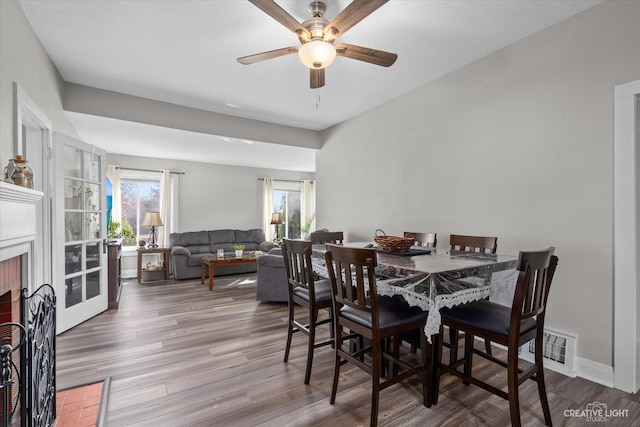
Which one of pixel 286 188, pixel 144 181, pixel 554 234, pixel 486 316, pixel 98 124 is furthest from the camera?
pixel 286 188

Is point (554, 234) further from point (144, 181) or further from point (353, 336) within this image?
point (144, 181)

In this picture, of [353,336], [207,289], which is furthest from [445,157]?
[207,289]

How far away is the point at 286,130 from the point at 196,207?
3210 mm

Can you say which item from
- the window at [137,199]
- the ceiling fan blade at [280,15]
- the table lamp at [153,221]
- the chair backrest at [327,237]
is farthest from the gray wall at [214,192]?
the ceiling fan blade at [280,15]

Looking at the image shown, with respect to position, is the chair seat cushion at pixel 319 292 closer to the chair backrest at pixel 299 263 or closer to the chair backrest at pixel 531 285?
the chair backrest at pixel 299 263

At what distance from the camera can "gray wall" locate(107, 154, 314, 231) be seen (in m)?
6.78

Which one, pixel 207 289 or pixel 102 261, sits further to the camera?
pixel 207 289

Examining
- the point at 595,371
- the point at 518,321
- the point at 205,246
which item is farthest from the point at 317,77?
the point at 205,246

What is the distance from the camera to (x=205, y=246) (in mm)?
6660

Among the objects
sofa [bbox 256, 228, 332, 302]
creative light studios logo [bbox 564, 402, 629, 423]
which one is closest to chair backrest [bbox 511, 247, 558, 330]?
creative light studios logo [bbox 564, 402, 629, 423]

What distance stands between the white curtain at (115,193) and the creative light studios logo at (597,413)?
7.08 m

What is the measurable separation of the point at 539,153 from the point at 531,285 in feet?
4.96

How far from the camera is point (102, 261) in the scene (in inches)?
149

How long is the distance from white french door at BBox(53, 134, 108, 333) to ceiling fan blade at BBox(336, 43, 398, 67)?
3.00 meters
